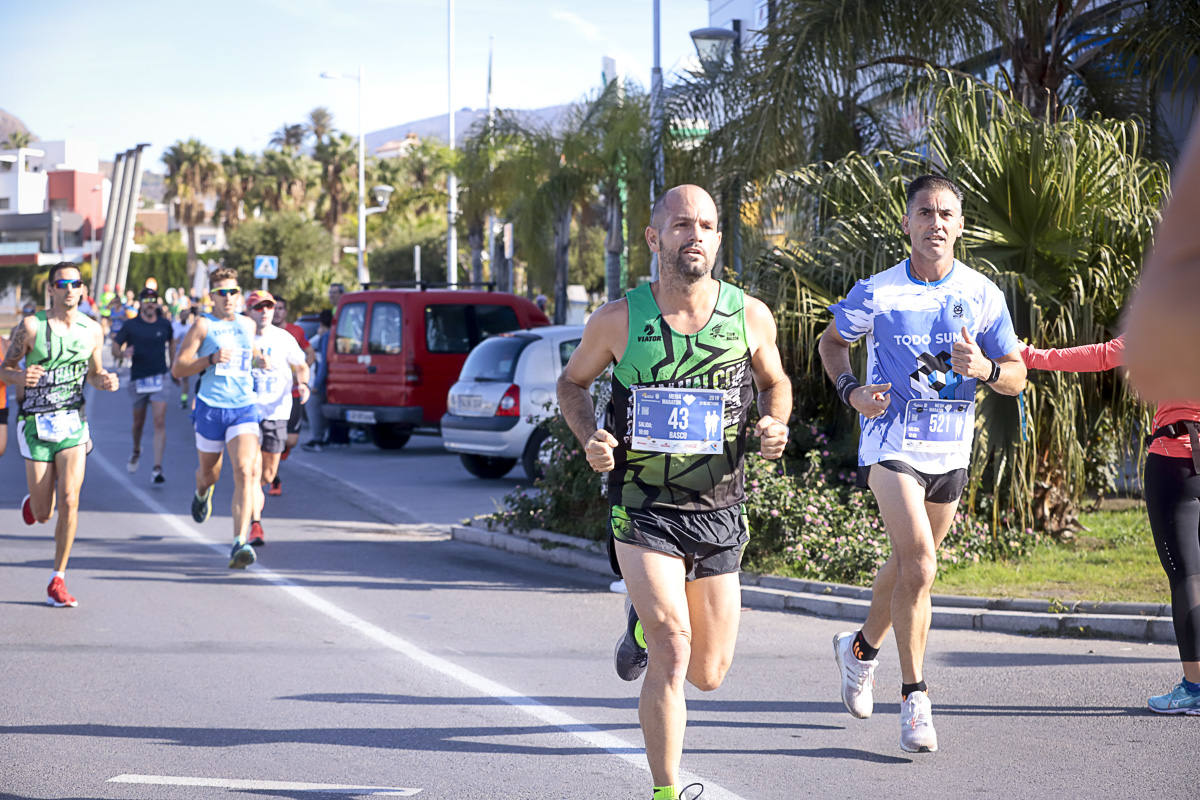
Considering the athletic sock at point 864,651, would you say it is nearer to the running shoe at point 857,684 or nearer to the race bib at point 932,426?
the running shoe at point 857,684

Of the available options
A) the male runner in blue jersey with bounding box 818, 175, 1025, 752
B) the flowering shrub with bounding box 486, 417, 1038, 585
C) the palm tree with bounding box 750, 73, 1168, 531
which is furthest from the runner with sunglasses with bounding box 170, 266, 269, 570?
the male runner in blue jersey with bounding box 818, 175, 1025, 752

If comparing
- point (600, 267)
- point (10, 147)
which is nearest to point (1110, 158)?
point (600, 267)

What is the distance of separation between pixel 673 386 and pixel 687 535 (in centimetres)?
48

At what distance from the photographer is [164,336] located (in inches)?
650

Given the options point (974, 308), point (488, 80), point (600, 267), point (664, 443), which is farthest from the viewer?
point (600, 267)

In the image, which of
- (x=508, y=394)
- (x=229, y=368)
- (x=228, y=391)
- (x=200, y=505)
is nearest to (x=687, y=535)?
(x=228, y=391)

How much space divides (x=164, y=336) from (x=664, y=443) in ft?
43.4

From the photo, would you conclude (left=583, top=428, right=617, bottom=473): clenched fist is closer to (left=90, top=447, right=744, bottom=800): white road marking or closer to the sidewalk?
(left=90, top=447, right=744, bottom=800): white road marking

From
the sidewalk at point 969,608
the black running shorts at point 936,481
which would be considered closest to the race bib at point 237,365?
the sidewalk at point 969,608

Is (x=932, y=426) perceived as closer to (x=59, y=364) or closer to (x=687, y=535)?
(x=687, y=535)

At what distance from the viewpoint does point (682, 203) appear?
172 inches

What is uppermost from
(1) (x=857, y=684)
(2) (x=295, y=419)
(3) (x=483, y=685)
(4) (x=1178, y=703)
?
(2) (x=295, y=419)

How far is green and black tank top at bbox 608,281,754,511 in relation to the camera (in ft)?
14.6

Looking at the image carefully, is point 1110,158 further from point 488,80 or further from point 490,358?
point 488,80
